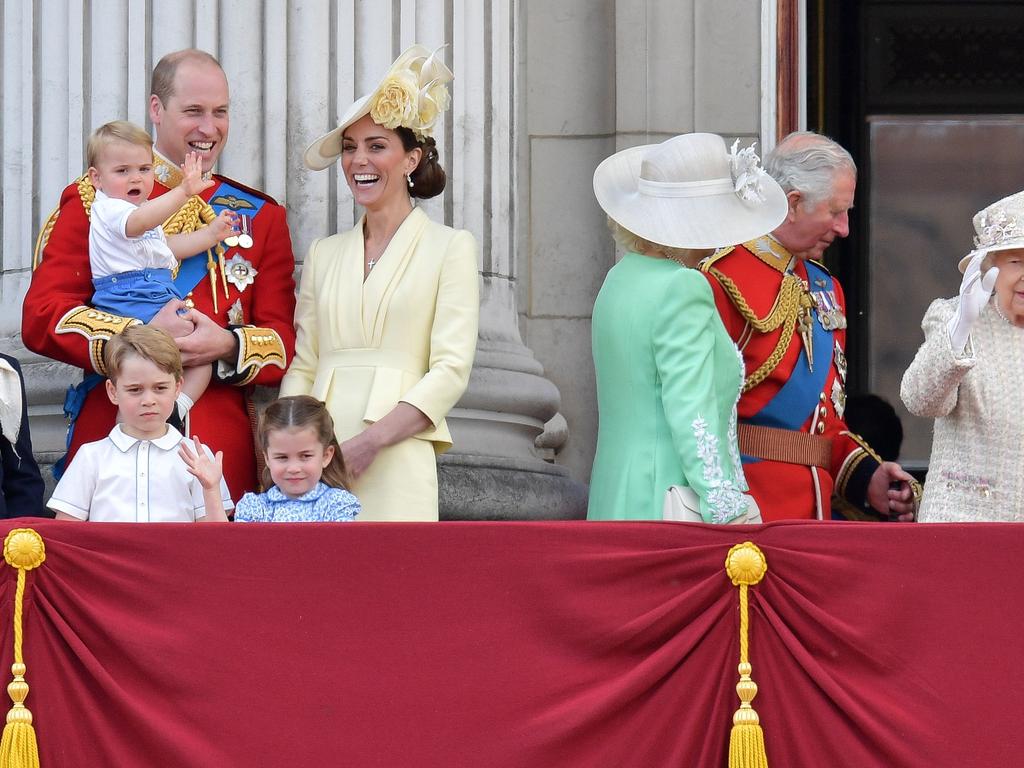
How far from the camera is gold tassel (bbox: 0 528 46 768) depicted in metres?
4.62

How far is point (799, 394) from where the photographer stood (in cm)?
594

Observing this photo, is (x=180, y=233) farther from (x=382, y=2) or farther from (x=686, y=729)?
(x=686, y=729)

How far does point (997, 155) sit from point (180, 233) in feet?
11.7

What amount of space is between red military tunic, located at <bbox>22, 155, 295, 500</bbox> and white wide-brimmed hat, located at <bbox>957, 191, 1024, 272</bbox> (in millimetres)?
1675

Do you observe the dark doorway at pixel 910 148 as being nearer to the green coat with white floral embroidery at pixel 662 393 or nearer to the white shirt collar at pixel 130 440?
the green coat with white floral embroidery at pixel 662 393

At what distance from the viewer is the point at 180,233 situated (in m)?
5.77

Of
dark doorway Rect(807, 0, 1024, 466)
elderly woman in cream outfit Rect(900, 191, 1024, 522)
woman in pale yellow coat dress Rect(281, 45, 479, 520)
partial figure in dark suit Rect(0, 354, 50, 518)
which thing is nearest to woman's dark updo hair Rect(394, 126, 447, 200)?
woman in pale yellow coat dress Rect(281, 45, 479, 520)

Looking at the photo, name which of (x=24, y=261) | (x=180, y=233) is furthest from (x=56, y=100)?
(x=180, y=233)

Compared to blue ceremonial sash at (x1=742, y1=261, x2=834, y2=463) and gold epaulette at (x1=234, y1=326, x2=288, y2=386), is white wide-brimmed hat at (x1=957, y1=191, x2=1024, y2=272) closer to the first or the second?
blue ceremonial sash at (x1=742, y1=261, x2=834, y2=463)

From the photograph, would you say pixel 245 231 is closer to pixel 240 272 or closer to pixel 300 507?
pixel 240 272

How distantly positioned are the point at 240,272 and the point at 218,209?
181 millimetres

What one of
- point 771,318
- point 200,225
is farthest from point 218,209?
point 771,318

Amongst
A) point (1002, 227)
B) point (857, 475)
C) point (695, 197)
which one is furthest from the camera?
point (857, 475)

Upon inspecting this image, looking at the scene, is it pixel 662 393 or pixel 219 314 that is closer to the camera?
pixel 662 393
